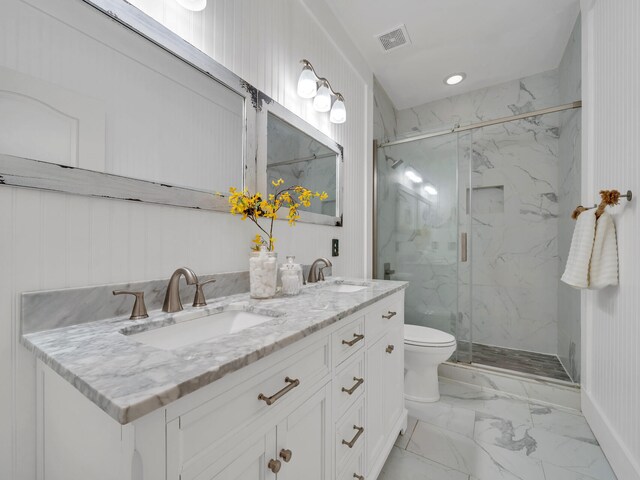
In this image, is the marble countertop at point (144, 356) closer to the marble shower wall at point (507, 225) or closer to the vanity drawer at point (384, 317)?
the vanity drawer at point (384, 317)

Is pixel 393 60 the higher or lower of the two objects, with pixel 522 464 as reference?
higher

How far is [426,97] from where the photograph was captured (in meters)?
3.08

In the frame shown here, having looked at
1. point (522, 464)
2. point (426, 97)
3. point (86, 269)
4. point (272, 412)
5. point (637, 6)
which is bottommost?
point (522, 464)

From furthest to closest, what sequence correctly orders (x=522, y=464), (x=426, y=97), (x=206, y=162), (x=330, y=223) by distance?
(x=426, y=97), (x=330, y=223), (x=522, y=464), (x=206, y=162)

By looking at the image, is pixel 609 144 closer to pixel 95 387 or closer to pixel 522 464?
pixel 522 464

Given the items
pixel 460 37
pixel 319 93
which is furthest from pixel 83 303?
pixel 460 37

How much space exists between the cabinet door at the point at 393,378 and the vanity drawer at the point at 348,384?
0.29 meters

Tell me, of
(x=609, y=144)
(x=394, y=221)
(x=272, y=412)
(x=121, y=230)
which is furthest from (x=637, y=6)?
(x=121, y=230)

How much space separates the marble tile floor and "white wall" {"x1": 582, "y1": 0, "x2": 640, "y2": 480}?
0.39 ft

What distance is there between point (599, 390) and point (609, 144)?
131 cm

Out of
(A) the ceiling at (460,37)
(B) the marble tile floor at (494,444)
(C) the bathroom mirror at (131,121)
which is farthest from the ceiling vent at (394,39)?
(B) the marble tile floor at (494,444)

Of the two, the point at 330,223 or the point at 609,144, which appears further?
the point at 330,223

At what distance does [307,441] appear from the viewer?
78cm

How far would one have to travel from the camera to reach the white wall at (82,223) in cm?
66
